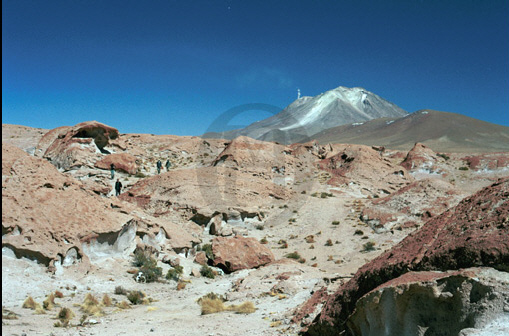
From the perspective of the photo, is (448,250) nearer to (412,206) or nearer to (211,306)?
(211,306)

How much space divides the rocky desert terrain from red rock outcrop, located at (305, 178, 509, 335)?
0.02 metres

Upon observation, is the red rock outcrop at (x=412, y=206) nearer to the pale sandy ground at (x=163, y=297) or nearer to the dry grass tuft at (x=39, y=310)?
the pale sandy ground at (x=163, y=297)

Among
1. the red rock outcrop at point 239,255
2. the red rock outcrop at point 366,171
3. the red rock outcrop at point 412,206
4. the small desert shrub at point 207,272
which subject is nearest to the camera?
the small desert shrub at point 207,272

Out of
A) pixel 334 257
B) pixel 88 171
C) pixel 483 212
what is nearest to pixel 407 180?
pixel 334 257

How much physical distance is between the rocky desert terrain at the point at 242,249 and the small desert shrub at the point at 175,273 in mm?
43

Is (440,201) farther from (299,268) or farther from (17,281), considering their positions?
(17,281)

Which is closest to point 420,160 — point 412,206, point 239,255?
point 412,206

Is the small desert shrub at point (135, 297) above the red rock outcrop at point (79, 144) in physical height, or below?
below

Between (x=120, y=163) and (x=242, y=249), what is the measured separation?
15.9 meters

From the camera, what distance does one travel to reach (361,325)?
4.42 m

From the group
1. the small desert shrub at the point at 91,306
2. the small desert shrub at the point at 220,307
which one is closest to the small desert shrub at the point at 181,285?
the small desert shrub at the point at 220,307

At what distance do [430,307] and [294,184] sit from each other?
22.7m

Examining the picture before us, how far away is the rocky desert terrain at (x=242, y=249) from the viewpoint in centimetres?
376

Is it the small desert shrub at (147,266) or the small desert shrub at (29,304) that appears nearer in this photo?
the small desert shrub at (29,304)
